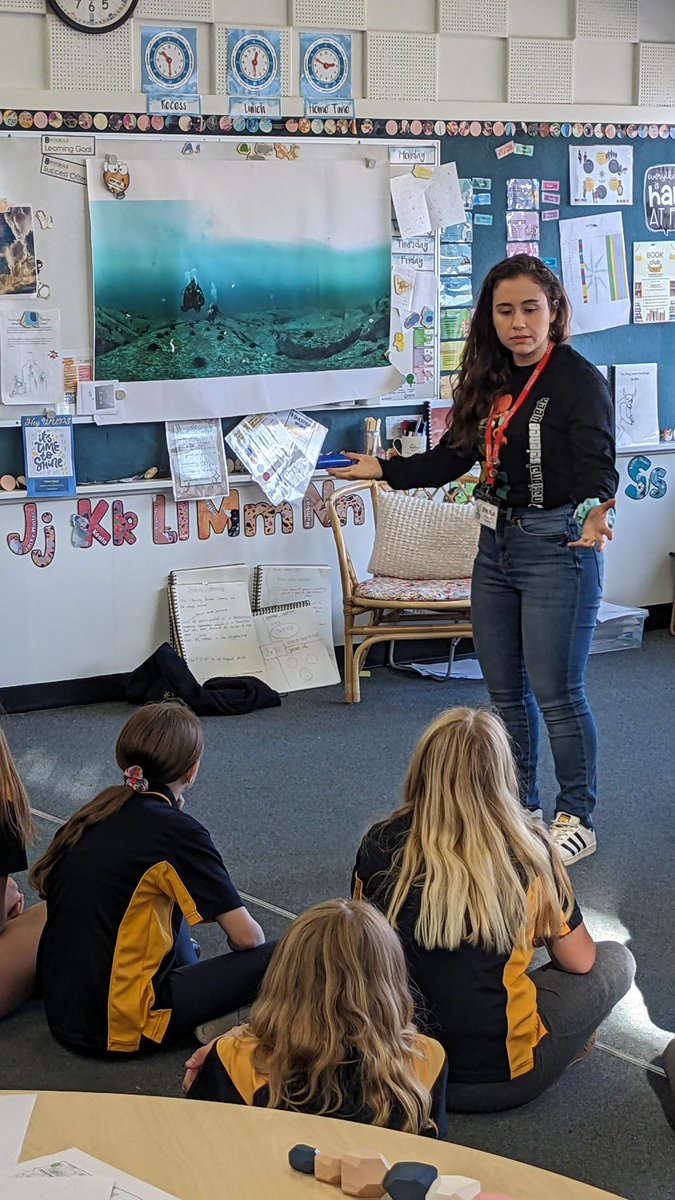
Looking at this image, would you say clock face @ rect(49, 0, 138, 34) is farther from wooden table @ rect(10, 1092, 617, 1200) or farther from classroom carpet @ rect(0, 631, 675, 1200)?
wooden table @ rect(10, 1092, 617, 1200)

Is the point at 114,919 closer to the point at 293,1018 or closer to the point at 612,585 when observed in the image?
the point at 293,1018

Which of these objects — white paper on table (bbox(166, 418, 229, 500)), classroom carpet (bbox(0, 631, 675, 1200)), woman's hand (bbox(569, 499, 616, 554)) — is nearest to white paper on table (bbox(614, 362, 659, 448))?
classroom carpet (bbox(0, 631, 675, 1200))

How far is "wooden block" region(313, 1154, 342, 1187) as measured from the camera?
4.04ft

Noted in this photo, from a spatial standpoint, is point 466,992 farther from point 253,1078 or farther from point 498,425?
point 498,425

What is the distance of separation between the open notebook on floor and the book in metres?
0.03

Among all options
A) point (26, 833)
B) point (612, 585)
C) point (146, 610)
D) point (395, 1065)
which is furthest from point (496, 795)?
point (612, 585)

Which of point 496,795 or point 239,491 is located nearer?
point 496,795

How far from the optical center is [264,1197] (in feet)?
3.98

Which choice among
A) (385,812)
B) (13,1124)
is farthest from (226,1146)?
(385,812)

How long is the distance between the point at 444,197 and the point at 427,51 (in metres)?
0.52

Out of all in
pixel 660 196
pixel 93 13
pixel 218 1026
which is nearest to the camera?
pixel 218 1026

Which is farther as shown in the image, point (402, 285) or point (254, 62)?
point (402, 285)

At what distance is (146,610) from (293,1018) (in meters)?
3.37

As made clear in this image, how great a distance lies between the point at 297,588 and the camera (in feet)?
16.8
